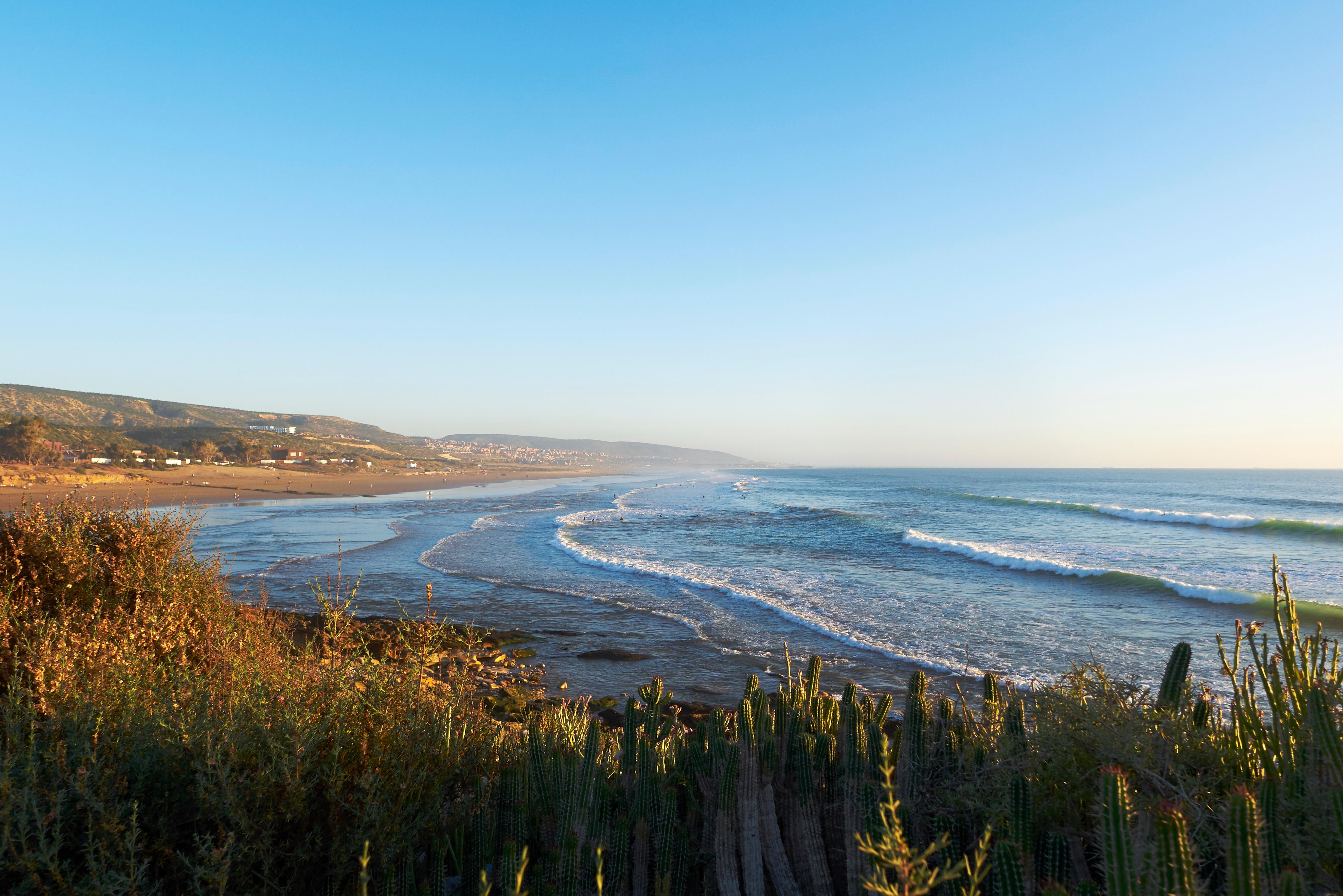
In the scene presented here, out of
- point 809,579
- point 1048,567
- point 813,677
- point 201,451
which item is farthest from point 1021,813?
point 201,451

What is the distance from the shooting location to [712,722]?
4246 mm

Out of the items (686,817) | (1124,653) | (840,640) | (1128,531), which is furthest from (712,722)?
(1128,531)

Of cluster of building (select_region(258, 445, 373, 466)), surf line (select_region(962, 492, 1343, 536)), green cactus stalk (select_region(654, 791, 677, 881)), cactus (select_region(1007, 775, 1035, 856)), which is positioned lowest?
cluster of building (select_region(258, 445, 373, 466))

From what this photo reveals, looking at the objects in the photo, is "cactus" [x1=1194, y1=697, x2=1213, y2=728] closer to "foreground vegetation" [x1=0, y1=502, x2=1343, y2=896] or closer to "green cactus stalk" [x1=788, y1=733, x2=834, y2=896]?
"foreground vegetation" [x1=0, y1=502, x2=1343, y2=896]

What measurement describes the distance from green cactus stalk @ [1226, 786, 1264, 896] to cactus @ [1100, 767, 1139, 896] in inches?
0.9

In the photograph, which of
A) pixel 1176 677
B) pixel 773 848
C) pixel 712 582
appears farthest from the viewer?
pixel 712 582

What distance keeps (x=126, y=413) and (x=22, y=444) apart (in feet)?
245

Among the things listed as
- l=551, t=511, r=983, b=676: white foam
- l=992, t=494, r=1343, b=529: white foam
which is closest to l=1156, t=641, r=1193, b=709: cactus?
l=551, t=511, r=983, b=676: white foam

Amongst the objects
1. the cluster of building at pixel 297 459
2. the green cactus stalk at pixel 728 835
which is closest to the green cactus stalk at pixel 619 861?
the green cactus stalk at pixel 728 835

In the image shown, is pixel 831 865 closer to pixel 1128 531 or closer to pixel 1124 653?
pixel 1124 653

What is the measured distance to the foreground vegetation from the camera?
238 centimetres

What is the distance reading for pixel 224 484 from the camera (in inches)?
2269

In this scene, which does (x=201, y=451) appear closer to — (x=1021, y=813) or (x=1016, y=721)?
(x=1016, y=721)

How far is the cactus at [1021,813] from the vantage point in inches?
101
